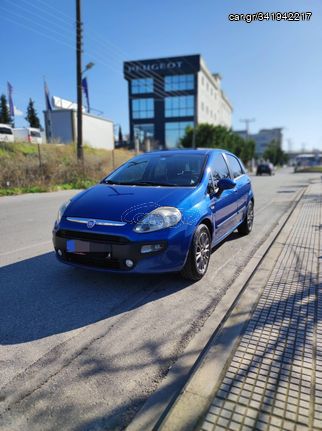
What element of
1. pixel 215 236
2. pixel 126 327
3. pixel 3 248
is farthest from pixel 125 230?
pixel 3 248

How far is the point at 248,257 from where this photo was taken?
16.8ft

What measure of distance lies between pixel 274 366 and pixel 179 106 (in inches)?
2325

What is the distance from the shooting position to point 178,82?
56812 millimetres

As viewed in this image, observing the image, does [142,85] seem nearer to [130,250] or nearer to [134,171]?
[134,171]

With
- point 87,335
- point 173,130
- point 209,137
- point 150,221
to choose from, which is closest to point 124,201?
point 150,221

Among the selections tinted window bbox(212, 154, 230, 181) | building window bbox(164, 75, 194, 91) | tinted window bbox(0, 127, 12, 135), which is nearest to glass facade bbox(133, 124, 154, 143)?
building window bbox(164, 75, 194, 91)

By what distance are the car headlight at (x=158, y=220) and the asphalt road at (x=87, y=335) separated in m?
0.77

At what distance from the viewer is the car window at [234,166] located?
5.88 meters

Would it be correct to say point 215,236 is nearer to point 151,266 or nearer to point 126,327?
point 151,266

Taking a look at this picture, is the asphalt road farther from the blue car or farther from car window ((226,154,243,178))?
car window ((226,154,243,178))

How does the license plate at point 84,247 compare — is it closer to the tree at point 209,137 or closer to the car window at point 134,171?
the car window at point 134,171

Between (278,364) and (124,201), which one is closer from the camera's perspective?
(278,364)

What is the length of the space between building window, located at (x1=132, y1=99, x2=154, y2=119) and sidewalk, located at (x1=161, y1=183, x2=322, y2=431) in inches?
2274

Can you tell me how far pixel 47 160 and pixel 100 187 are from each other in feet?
46.0
